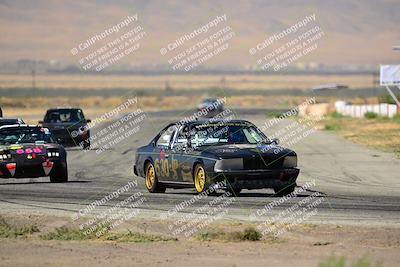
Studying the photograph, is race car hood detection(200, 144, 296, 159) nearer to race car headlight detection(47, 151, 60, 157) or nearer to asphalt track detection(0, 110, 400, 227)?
asphalt track detection(0, 110, 400, 227)

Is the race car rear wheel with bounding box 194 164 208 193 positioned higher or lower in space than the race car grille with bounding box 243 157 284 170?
lower

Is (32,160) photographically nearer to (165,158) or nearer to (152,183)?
(152,183)

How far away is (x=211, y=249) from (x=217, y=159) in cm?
560

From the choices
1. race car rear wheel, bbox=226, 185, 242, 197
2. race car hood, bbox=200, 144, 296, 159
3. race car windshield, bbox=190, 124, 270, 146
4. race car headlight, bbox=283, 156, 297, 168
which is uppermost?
race car windshield, bbox=190, 124, 270, 146

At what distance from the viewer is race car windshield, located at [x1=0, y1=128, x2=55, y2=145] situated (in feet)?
76.8

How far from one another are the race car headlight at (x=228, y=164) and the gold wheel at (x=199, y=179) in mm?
484

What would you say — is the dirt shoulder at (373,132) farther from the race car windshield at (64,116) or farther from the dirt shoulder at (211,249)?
the dirt shoulder at (211,249)

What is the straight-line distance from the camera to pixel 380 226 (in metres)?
13.9

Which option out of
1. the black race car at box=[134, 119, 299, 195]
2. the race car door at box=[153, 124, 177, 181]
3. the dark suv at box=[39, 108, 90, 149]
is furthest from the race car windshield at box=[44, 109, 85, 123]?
the race car door at box=[153, 124, 177, 181]

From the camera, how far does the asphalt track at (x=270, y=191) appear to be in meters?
15.8

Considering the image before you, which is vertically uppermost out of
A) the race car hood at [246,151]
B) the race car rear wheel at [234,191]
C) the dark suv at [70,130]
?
the race car hood at [246,151]

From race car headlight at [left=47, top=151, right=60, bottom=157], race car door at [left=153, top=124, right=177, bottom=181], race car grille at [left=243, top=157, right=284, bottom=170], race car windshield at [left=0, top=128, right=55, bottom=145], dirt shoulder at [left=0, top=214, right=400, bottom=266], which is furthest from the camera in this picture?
race car windshield at [left=0, top=128, right=55, bottom=145]

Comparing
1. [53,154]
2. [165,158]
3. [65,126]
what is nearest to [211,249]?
[165,158]

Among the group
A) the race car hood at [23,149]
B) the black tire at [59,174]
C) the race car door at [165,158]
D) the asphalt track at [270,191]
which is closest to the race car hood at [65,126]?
the asphalt track at [270,191]
